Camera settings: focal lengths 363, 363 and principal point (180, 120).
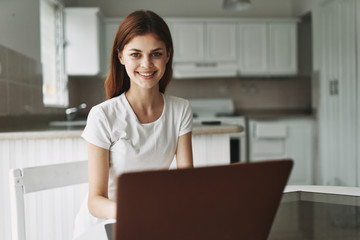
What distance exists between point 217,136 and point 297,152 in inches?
102

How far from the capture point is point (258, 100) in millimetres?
5059

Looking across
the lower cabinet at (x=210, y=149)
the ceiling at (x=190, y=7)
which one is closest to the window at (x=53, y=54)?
the ceiling at (x=190, y=7)

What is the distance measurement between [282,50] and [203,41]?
103cm

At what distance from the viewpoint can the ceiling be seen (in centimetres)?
A: 496

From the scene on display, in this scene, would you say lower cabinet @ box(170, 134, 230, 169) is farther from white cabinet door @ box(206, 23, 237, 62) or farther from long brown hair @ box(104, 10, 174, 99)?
white cabinet door @ box(206, 23, 237, 62)

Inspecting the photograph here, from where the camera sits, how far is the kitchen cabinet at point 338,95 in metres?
Result: 3.62

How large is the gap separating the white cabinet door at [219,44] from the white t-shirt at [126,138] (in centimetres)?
349

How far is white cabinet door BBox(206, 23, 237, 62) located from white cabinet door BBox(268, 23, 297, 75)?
0.51m

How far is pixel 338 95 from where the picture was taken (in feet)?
12.7

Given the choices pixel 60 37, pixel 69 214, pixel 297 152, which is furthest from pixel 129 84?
pixel 297 152

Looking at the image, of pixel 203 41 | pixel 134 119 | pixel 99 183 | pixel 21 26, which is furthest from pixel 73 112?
pixel 99 183

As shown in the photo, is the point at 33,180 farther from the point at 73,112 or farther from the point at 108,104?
the point at 73,112

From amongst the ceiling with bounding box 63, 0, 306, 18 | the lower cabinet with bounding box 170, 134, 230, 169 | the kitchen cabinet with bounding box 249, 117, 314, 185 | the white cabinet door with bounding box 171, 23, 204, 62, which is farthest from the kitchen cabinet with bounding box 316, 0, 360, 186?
the lower cabinet with bounding box 170, 134, 230, 169

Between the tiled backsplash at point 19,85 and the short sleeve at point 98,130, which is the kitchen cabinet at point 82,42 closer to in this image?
the tiled backsplash at point 19,85
